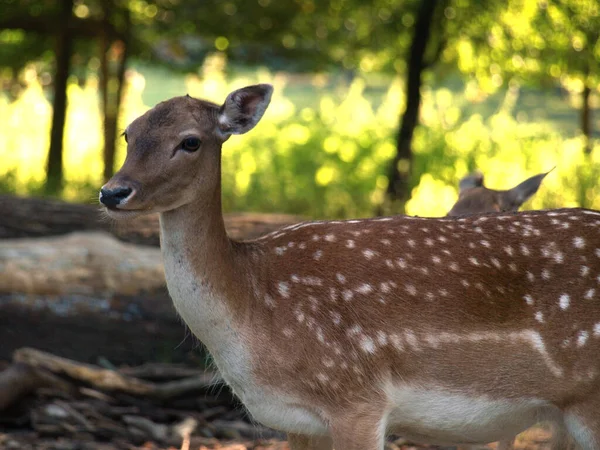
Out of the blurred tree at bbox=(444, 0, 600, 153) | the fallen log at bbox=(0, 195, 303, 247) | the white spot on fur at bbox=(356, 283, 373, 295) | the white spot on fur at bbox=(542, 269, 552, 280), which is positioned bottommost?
the fallen log at bbox=(0, 195, 303, 247)

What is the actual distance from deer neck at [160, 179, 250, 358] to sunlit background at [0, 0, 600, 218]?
289 inches

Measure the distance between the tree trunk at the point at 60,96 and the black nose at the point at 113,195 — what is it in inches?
435

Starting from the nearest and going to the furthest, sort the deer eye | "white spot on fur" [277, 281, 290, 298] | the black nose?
the black nose < the deer eye < "white spot on fur" [277, 281, 290, 298]

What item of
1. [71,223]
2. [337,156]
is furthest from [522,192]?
[337,156]

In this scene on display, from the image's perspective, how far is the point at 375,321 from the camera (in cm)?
468

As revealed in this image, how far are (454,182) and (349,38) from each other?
109 inches

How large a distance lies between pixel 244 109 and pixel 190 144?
0.36 metres

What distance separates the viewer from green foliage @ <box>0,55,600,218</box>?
48.0 ft

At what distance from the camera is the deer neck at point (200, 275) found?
4.67 metres

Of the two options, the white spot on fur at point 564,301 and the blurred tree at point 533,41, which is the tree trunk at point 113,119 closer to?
the blurred tree at point 533,41

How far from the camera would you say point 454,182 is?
49.8ft

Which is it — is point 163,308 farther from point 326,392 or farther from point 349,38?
point 349,38

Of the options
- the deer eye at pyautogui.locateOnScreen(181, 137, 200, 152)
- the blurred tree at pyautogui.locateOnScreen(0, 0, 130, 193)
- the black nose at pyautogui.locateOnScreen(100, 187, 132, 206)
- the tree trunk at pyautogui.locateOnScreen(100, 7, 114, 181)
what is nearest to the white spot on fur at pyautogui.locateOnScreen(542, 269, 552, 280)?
the deer eye at pyautogui.locateOnScreen(181, 137, 200, 152)

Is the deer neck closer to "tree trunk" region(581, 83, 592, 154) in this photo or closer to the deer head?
the deer head
